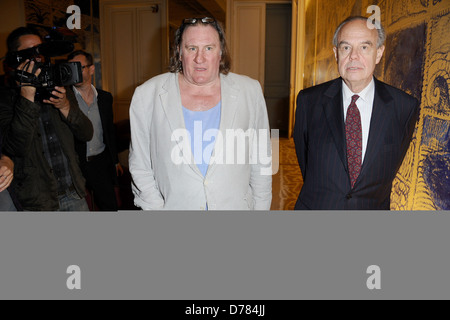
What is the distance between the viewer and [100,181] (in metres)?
2.35

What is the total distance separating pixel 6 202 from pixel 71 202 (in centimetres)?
35

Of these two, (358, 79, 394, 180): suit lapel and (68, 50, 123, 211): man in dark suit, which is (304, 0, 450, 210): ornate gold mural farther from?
(68, 50, 123, 211): man in dark suit

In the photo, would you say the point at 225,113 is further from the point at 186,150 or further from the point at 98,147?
the point at 98,147

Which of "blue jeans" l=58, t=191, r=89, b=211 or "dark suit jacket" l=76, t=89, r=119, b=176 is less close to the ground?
"dark suit jacket" l=76, t=89, r=119, b=176

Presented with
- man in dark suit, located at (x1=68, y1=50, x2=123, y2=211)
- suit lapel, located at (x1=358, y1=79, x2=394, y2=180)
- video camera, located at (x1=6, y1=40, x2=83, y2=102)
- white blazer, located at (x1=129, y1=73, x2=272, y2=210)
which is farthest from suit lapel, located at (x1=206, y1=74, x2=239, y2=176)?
man in dark suit, located at (x1=68, y1=50, x2=123, y2=211)

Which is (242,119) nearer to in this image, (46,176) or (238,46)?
(46,176)

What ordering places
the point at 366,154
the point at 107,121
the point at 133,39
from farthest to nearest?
the point at 133,39, the point at 107,121, the point at 366,154

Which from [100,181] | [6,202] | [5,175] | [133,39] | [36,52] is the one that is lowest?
[100,181]

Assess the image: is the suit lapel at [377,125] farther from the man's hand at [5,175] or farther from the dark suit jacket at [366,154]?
the man's hand at [5,175]

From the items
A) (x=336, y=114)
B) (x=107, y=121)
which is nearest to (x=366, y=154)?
(x=336, y=114)

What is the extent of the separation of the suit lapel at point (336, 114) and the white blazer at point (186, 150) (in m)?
0.24

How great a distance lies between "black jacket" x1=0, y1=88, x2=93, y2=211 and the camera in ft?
4.61

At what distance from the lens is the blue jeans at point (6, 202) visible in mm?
1297

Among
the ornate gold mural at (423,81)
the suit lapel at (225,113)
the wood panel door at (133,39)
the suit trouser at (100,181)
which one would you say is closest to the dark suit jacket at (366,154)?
the ornate gold mural at (423,81)
